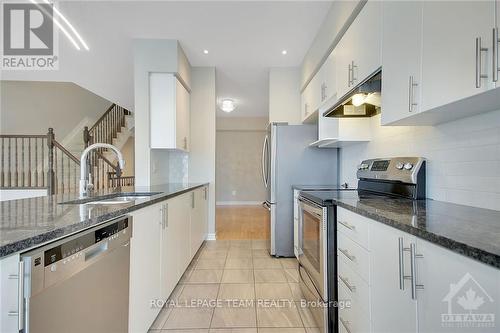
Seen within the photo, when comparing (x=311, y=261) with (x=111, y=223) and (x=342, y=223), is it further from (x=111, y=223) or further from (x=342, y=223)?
(x=111, y=223)

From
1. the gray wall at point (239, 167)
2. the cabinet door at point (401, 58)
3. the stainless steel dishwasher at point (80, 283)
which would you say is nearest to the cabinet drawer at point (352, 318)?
the cabinet door at point (401, 58)

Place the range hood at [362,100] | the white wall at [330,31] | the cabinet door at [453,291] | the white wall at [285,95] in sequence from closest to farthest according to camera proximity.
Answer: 1. the cabinet door at [453,291]
2. the range hood at [362,100]
3. the white wall at [330,31]
4. the white wall at [285,95]

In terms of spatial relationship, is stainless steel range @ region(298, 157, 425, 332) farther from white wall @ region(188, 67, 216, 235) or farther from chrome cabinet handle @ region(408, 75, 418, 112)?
white wall @ region(188, 67, 216, 235)

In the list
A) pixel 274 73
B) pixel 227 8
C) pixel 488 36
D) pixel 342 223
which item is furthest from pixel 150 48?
pixel 488 36

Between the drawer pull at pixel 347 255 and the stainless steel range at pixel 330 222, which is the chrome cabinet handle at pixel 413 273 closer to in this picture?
the drawer pull at pixel 347 255

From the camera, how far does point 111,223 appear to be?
1140 millimetres

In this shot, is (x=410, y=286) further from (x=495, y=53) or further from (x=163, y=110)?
(x=163, y=110)

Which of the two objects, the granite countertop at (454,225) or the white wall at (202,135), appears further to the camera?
the white wall at (202,135)

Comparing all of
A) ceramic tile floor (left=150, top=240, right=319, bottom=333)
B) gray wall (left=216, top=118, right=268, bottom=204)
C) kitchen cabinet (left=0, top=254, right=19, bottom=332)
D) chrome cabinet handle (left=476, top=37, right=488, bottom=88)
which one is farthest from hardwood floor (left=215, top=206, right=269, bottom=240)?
kitchen cabinet (left=0, top=254, right=19, bottom=332)

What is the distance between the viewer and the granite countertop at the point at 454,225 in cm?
61

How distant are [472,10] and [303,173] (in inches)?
93.6

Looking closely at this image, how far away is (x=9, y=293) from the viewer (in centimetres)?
68

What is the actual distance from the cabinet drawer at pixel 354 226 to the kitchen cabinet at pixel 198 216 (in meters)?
1.84

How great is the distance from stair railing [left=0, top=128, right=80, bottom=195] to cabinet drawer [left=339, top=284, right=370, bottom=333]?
4892 mm
